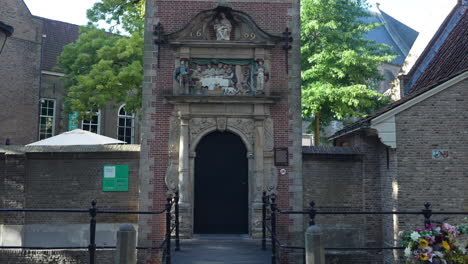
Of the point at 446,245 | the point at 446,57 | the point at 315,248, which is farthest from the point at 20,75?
the point at 446,245

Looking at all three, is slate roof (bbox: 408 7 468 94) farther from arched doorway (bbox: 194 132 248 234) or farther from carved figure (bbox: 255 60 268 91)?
arched doorway (bbox: 194 132 248 234)

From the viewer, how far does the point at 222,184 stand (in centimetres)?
1208

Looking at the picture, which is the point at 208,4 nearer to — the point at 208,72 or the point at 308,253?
the point at 208,72

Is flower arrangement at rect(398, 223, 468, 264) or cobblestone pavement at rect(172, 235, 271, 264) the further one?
cobblestone pavement at rect(172, 235, 271, 264)

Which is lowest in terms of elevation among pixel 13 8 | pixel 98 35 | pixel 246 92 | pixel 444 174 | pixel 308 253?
pixel 308 253

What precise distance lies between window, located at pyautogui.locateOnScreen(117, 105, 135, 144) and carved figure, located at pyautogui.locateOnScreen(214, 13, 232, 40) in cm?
1714

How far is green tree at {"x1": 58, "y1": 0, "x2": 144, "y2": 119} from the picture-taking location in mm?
17359

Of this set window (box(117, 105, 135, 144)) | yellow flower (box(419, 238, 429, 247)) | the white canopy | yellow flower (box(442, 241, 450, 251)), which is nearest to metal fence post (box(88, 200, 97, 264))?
yellow flower (box(419, 238, 429, 247))

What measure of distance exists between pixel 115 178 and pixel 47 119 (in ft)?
51.8

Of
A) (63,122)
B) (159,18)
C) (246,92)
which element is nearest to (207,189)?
(246,92)

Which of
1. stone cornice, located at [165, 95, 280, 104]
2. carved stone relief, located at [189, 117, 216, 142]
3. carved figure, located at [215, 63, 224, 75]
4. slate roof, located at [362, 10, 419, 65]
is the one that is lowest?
carved stone relief, located at [189, 117, 216, 142]

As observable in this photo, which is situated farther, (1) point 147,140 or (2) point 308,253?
(1) point 147,140

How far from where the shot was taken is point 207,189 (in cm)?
1207

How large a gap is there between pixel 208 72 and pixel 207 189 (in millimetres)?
3205
